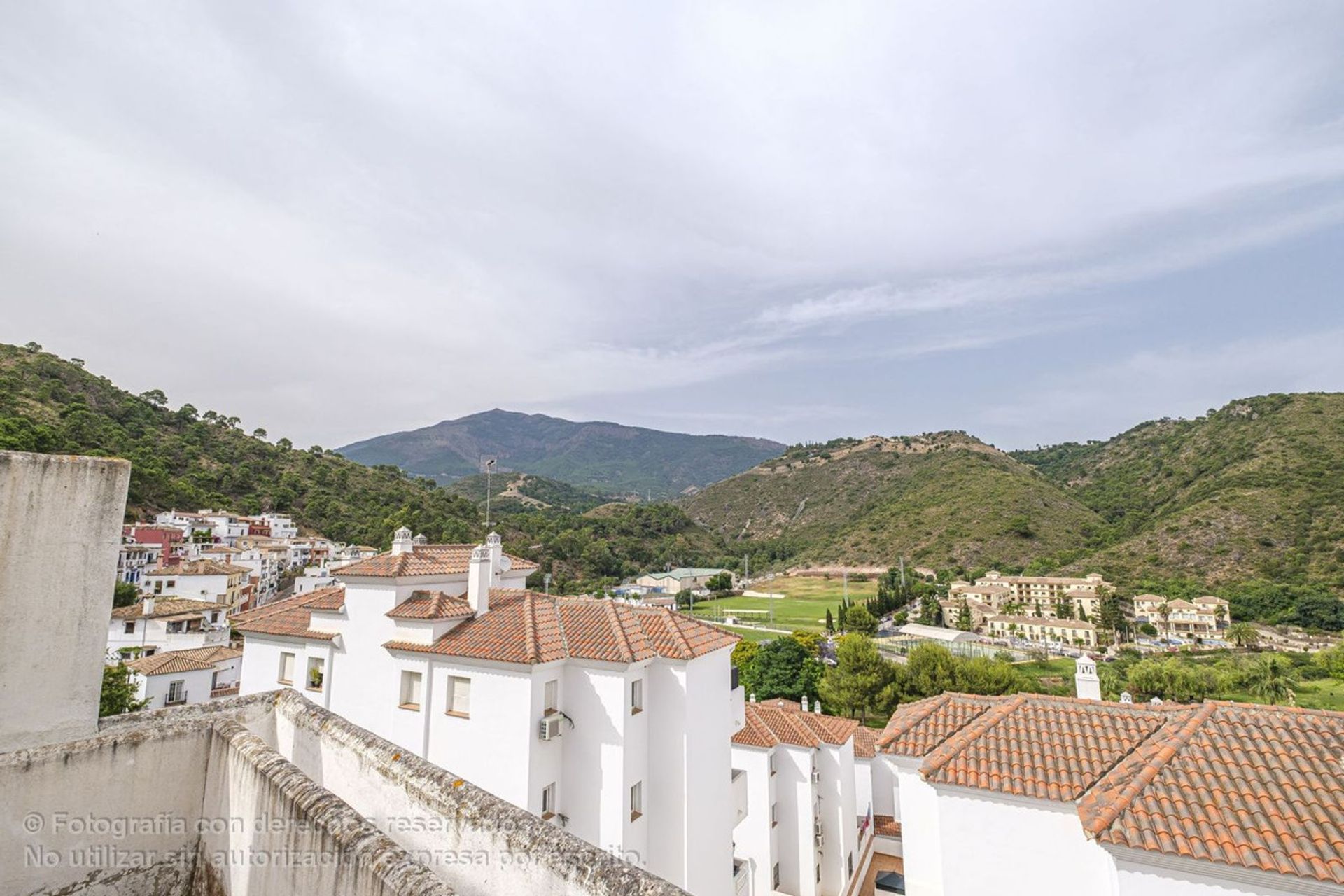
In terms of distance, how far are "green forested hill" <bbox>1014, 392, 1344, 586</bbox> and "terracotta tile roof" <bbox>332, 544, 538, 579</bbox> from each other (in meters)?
95.3

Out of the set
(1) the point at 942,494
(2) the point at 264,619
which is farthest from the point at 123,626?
(1) the point at 942,494

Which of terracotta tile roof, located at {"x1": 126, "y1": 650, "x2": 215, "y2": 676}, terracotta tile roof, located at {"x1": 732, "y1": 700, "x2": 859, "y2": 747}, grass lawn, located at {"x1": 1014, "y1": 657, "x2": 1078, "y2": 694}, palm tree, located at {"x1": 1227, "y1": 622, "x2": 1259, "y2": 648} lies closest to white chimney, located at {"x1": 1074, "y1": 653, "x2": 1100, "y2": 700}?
terracotta tile roof, located at {"x1": 732, "y1": 700, "x2": 859, "y2": 747}

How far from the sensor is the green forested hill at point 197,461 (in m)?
59.8

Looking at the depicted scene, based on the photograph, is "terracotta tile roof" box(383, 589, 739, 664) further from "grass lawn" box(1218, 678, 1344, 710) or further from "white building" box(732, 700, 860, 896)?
"grass lawn" box(1218, 678, 1344, 710)

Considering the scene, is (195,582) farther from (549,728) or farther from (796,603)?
Answer: (796,603)

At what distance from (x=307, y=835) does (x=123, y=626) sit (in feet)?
149

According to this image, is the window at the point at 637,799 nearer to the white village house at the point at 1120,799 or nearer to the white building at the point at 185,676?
the white village house at the point at 1120,799

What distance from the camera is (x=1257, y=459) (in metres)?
87.6

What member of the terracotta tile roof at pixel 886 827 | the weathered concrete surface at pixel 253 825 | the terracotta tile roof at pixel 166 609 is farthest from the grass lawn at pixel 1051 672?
the terracotta tile roof at pixel 166 609

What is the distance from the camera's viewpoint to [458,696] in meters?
13.3

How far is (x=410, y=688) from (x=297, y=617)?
18.7 feet

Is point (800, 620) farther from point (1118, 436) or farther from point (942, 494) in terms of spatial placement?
point (1118, 436)


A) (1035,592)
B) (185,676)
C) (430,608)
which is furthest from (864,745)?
(1035,592)

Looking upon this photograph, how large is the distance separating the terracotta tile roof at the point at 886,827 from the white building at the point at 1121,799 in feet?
68.9
